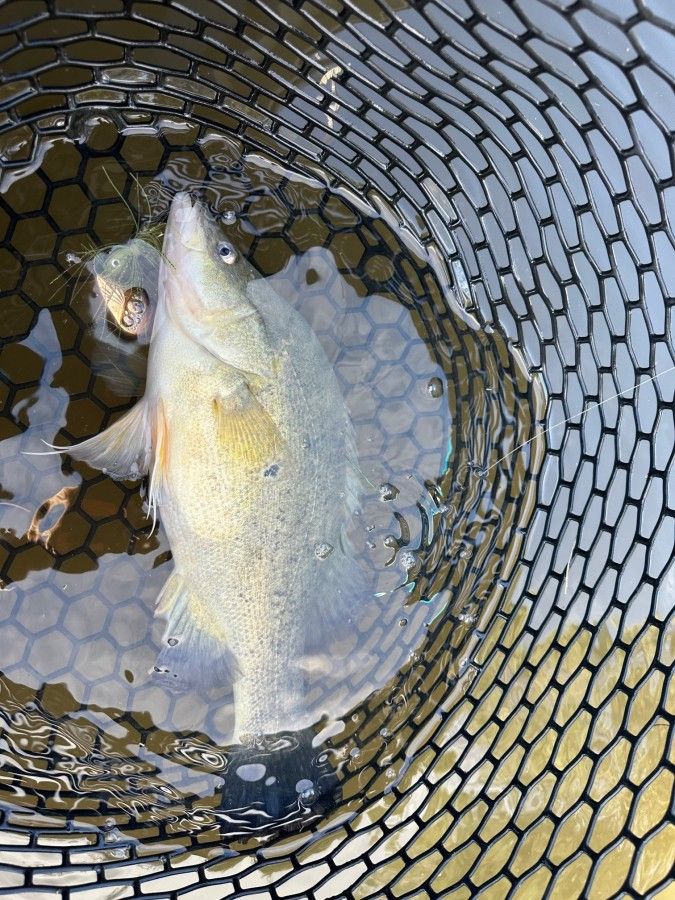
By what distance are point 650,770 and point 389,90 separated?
2283mm

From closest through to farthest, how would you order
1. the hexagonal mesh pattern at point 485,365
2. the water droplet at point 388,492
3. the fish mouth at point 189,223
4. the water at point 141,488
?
the fish mouth at point 189,223 < the hexagonal mesh pattern at point 485,365 < the water at point 141,488 < the water droplet at point 388,492

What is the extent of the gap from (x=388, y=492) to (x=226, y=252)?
1.06 m

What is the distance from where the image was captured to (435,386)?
2.78 meters

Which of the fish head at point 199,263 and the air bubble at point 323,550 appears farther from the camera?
the air bubble at point 323,550

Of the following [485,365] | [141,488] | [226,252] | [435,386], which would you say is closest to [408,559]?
[435,386]

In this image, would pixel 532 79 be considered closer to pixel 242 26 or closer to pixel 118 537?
pixel 242 26

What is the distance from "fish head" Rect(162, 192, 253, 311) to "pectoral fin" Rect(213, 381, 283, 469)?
257 millimetres

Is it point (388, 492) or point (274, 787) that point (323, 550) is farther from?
point (274, 787)

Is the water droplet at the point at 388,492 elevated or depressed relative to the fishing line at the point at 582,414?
depressed

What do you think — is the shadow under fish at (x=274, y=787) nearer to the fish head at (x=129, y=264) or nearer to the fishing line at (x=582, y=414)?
the fishing line at (x=582, y=414)

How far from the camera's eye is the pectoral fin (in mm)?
2129

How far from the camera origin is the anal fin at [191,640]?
7.64ft

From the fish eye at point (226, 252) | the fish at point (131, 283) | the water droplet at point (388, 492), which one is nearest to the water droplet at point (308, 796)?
the water droplet at point (388, 492)

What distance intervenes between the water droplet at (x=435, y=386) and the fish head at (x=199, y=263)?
888mm
